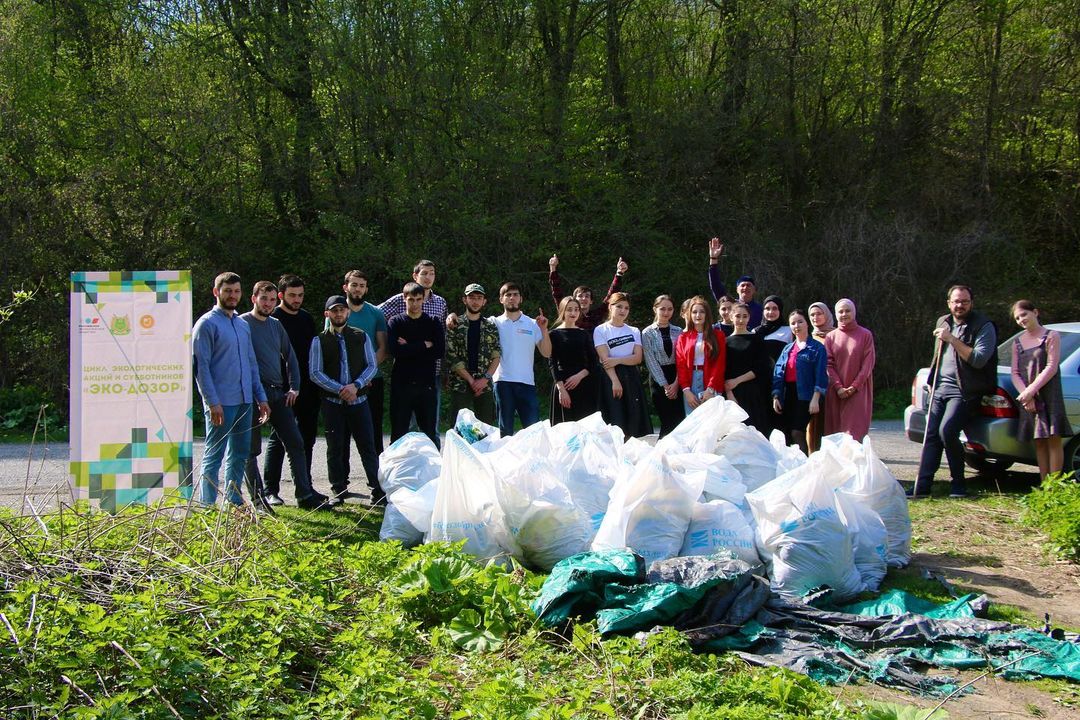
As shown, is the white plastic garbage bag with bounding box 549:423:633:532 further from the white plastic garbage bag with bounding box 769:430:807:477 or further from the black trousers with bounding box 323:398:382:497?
the black trousers with bounding box 323:398:382:497

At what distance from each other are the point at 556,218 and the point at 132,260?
686 cm

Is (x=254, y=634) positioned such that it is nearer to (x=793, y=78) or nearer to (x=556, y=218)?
(x=556, y=218)

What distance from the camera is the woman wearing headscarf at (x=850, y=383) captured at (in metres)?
8.66

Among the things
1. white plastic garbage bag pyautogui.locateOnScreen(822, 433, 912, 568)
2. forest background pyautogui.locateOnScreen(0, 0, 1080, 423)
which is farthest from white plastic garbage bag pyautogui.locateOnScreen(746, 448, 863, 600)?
forest background pyautogui.locateOnScreen(0, 0, 1080, 423)

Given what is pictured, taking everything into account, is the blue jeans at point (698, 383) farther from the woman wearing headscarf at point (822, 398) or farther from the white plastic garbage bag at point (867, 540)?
the white plastic garbage bag at point (867, 540)

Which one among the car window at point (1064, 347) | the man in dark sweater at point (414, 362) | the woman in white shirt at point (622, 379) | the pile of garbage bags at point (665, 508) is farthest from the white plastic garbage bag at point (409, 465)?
the car window at point (1064, 347)

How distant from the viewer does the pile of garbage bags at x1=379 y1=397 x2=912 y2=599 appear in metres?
5.34

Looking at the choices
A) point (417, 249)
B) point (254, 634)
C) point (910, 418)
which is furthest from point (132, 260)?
point (254, 634)

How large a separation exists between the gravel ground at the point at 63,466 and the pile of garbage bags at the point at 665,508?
2.52 m

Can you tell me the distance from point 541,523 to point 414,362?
9.33ft

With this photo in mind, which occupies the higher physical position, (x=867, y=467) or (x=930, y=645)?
(x=867, y=467)

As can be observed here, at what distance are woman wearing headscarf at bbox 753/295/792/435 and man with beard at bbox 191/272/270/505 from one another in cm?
449

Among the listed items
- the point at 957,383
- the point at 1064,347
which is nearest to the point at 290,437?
the point at 957,383

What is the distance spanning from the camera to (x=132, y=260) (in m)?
15.0
